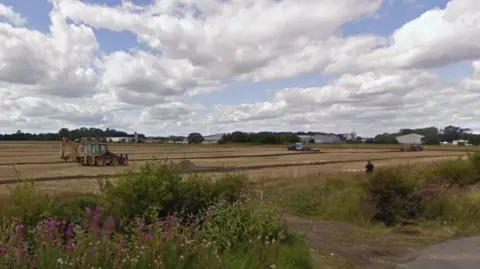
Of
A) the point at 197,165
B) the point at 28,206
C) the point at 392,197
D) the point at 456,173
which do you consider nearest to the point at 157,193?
the point at 28,206

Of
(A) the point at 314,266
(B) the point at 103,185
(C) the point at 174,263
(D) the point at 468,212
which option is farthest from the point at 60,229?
(D) the point at 468,212

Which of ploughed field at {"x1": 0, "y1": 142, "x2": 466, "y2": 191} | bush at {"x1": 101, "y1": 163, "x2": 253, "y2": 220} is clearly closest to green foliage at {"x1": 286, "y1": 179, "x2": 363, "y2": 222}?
ploughed field at {"x1": 0, "y1": 142, "x2": 466, "y2": 191}

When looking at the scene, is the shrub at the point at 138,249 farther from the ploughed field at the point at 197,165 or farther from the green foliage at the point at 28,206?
the ploughed field at the point at 197,165

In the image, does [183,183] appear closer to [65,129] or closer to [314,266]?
[314,266]

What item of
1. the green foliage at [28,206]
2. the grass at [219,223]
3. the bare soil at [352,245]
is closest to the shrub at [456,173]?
the grass at [219,223]

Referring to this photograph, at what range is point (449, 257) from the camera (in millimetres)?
8664

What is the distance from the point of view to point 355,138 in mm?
173625

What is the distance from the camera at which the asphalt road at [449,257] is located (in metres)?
7.91

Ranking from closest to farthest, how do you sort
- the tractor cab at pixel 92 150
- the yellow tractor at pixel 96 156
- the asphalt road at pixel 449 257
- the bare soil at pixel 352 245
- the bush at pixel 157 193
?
the bush at pixel 157 193, the asphalt road at pixel 449 257, the bare soil at pixel 352 245, the yellow tractor at pixel 96 156, the tractor cab at pixel 92 150

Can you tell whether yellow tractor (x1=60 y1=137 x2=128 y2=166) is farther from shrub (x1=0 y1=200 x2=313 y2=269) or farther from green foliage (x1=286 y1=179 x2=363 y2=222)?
shrub (x1=0 y1=200 x2=313 y2=269)

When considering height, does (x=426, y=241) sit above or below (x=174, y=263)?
below

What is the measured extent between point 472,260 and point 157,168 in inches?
243

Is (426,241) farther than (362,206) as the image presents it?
No

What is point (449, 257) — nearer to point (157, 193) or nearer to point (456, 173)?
point (157, 193)
